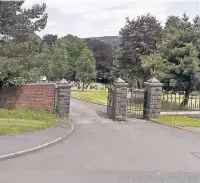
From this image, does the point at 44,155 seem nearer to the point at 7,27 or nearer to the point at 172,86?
the point at 7,27

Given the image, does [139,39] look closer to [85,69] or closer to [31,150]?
[31,150]

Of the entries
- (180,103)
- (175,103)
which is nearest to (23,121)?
(175,103)

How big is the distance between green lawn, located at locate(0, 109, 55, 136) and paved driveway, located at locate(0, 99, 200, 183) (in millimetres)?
1475

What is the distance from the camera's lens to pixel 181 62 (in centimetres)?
2311

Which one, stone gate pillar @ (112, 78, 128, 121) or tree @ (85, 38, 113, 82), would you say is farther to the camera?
tree @ (85, 38, 113, 82)

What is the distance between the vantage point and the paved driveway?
8484 mm

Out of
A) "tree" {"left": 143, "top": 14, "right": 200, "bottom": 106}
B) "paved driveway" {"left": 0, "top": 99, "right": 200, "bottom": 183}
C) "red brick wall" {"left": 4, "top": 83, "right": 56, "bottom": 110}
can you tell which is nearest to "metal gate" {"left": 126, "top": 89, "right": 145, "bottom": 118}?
"tree" {"left": 143, "top": 14, "right": 200, "bottom": 106}

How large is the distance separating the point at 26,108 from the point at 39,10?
5363 millimetres

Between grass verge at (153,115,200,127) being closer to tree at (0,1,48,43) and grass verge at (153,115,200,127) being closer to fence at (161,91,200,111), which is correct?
fence at (161,91,200,111)

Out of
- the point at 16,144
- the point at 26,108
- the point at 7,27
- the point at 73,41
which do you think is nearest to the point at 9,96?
the point at 26,108

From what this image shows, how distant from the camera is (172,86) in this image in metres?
23.0

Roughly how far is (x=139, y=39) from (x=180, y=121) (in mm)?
17617

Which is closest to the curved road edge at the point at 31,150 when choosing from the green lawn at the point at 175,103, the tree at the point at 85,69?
the green lawn at the point at 175,103

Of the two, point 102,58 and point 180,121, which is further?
point 102,58
